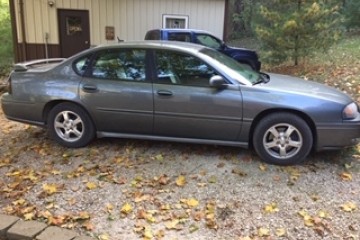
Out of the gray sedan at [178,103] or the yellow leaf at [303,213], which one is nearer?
the yellow leaf at [303,213]

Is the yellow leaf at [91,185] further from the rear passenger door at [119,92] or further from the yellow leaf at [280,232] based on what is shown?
the yellow leaf at [280,232]

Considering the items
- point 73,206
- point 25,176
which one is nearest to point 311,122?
point 73,206

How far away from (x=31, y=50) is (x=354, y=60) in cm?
1102

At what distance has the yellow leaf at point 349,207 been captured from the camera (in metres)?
3.79

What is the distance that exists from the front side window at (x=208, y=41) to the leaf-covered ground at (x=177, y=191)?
720cm

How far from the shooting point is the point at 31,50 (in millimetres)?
14555

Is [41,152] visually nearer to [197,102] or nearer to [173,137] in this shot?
[173,137]

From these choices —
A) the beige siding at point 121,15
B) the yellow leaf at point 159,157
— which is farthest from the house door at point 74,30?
the yellow leaf at point 159,157

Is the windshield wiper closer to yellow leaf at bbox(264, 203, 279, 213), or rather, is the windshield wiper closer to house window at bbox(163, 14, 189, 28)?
yellow leaf at bbox(264, 203, 279, 213)

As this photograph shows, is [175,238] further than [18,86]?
No

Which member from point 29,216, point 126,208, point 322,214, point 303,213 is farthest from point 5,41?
point 322,214

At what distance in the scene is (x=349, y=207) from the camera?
3.82 metres

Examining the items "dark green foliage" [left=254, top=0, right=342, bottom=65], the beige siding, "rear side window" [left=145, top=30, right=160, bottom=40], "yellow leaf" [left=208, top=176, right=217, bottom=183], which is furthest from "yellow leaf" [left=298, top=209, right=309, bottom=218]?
the beige siding

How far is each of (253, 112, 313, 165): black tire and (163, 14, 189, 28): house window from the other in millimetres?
10738
